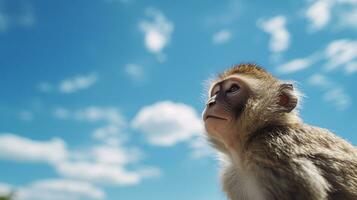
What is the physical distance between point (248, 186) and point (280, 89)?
1444 mm

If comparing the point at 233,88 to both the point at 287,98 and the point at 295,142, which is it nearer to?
the point at 287,98

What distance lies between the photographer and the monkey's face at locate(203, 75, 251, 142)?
6.45 metres

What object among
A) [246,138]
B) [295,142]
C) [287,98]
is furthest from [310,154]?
[287,98]

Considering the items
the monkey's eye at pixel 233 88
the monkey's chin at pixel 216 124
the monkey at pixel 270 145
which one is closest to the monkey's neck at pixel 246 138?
the monkey at pixel 270 145

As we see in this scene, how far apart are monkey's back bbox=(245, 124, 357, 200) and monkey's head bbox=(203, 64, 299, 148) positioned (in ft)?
0.66

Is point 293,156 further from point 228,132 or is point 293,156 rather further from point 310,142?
point 228,132

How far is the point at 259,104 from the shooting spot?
260 inches

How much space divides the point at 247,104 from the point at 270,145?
0.79 metres

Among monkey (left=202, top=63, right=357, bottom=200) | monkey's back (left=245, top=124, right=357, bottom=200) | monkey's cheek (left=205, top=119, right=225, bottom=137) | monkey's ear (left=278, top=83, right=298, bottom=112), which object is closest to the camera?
monkey (left=202, top=63, right=357, bottom=200)

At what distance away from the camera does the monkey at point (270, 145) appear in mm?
5770

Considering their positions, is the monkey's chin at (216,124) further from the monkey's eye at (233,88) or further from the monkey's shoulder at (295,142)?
the monkey's eye at (233,88)

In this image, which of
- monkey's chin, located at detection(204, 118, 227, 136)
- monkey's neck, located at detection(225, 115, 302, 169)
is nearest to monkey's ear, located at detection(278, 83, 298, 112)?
monkey's neck, located at detection(225, 115, 302, 169)

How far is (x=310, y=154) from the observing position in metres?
6.05

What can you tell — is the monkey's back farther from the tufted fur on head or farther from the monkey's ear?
the monkey's ear
